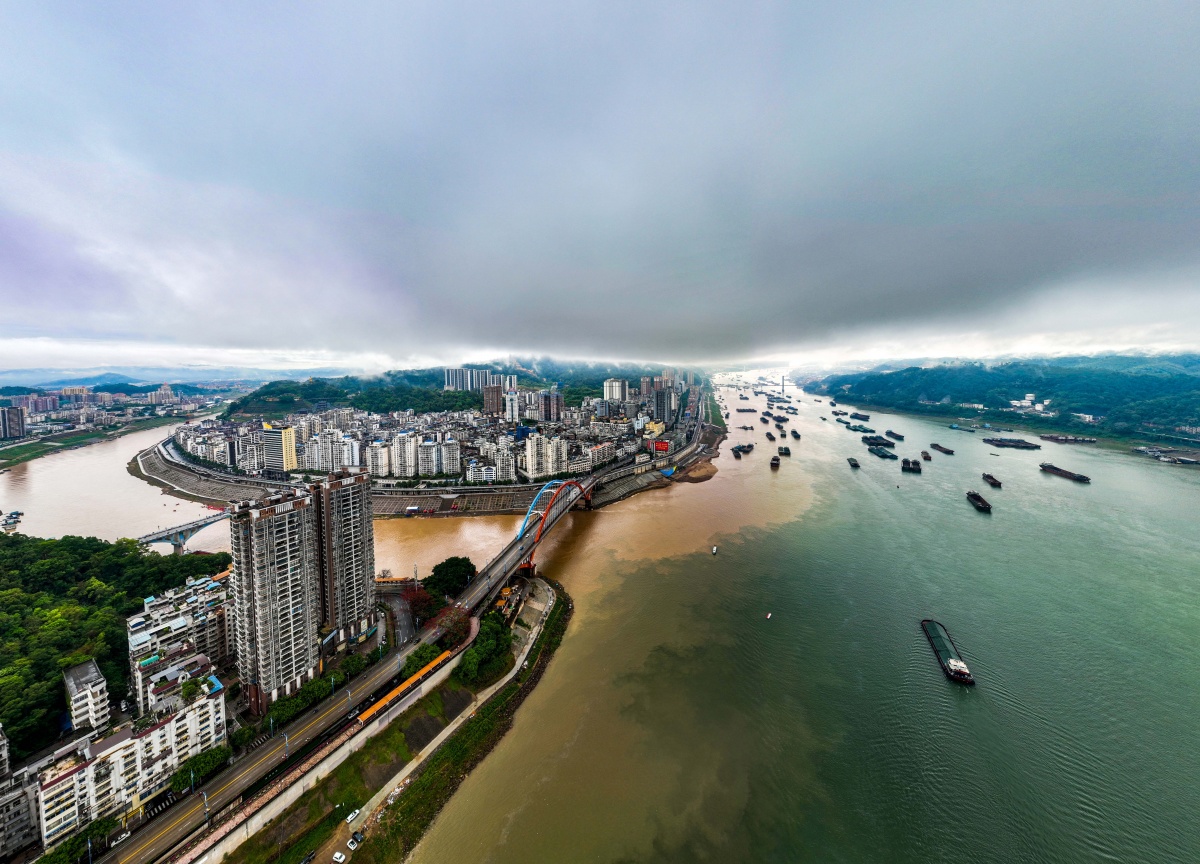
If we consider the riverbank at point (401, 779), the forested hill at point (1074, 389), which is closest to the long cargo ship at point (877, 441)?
the forested hill at point (1074, 389)

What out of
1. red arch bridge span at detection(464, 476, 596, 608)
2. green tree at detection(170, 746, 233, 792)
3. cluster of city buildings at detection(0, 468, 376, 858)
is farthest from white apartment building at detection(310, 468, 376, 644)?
green tree at detection(170, 746, 233, 792)

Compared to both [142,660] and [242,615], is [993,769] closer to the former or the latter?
[242,615]

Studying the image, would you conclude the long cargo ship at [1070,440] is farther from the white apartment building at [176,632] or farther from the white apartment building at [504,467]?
the white apartment building at [176,632]

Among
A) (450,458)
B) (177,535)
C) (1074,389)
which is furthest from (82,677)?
(1074,389)

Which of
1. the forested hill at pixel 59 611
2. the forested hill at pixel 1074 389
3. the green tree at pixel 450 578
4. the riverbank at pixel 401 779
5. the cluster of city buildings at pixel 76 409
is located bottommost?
the riverbank at pixel 401 779

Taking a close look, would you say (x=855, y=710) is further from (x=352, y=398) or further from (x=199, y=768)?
(x=352, y=398)

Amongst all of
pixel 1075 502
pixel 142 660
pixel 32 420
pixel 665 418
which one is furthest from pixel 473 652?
pixel 32 420

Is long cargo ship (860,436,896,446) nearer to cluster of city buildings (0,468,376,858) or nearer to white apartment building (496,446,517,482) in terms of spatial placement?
white apartment building (496,446,517,482)
